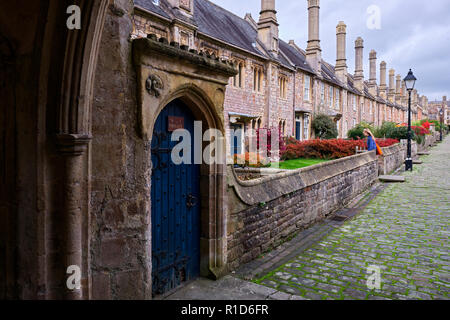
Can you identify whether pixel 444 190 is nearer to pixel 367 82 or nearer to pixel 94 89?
pixel 94 89

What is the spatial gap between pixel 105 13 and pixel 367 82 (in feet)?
193

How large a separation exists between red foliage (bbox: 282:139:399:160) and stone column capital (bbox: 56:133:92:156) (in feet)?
53.9

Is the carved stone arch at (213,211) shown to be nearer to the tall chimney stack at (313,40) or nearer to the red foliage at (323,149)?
the red foliage at (323,149)

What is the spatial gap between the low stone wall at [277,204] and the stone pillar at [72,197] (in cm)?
270

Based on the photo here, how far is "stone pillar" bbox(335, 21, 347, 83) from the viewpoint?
3591 cm

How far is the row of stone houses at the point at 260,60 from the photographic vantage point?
1600 centimetres

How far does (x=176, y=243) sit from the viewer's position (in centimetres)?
459

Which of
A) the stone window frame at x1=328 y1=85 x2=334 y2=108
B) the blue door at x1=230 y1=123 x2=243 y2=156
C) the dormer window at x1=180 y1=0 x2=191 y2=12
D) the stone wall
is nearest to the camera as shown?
the stone wall

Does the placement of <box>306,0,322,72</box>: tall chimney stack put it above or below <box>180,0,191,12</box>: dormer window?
above

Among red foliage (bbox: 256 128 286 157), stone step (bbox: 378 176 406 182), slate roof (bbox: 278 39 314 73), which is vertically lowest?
stone step (bbox: 378 176 406 182)

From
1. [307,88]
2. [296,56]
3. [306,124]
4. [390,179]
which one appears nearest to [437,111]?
[296,56]

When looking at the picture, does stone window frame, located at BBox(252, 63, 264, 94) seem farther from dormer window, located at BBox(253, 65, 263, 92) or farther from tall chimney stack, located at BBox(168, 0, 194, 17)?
tall chimney stack, located at BBox(168, 0, 194, 17)

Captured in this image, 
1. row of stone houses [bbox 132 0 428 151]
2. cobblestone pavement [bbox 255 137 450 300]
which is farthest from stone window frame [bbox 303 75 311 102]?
cobblestone pavement [bbox 255 137 450 300]

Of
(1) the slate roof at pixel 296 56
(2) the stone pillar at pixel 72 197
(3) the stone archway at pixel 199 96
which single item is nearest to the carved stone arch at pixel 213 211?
(3) the stone archway at pixel 199 96
